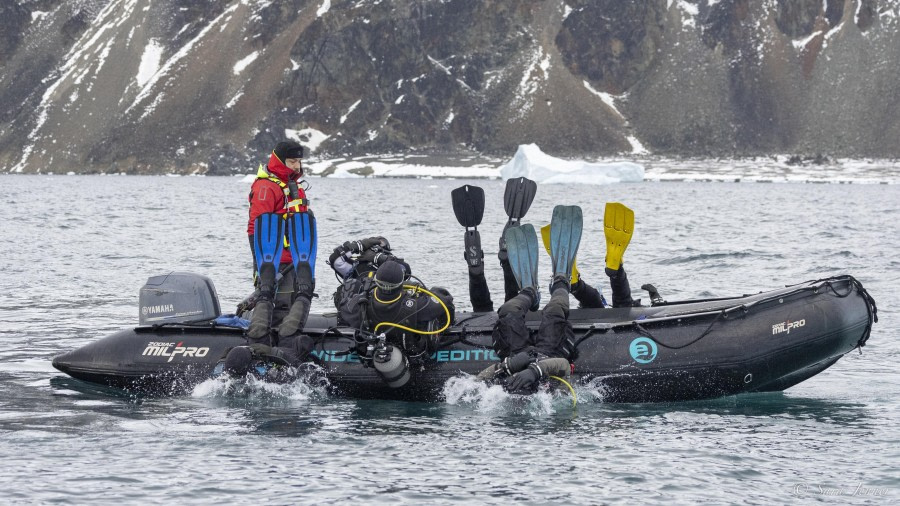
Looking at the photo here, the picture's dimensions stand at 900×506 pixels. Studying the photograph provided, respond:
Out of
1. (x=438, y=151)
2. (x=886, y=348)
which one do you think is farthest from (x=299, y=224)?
(x=438, y=151)

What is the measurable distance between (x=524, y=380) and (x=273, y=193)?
412 centimetres

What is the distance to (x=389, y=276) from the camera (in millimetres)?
12719

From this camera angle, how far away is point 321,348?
13.6m

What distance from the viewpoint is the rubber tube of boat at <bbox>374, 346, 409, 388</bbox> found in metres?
12.8

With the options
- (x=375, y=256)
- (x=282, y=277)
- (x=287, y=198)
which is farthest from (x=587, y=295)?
(x=287, y=198)

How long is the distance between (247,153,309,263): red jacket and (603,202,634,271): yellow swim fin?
13.2 feet

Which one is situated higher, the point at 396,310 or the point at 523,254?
the point at 523,254

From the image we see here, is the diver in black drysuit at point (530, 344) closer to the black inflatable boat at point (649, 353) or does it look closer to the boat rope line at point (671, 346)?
the black inflatable boat at point (649, 353)

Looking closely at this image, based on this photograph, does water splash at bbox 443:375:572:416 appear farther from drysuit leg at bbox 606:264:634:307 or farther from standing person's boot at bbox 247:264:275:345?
standing person's boot at bbox 247:264:275:345

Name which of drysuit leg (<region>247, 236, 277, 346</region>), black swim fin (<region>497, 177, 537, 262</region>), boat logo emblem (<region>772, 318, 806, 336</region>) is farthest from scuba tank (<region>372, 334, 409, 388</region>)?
boat logo emblem (<region>772, 318, 806, 336</region>)

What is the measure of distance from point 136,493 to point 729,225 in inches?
1764

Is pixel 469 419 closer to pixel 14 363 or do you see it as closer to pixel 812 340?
pixel 812 340

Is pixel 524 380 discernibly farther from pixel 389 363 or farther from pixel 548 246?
pixel 548 246

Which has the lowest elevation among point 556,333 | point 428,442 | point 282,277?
point 428,442
